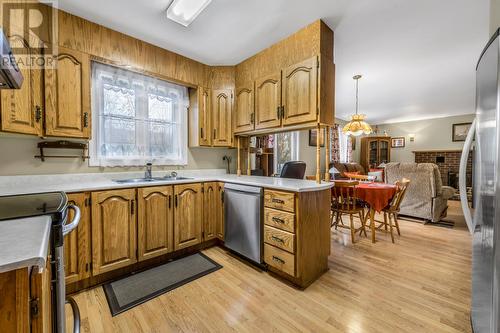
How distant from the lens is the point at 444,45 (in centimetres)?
Result: 248

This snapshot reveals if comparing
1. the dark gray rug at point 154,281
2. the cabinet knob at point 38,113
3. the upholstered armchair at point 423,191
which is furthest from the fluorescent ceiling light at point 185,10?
the upholstered armchair at point 423,191

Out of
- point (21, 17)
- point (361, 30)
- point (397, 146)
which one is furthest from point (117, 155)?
point (397, 146)

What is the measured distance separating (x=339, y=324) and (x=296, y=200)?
2.86ft

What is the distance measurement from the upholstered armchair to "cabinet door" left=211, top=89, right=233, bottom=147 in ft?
10.2

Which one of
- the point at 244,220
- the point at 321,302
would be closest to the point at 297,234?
the point at 321,302

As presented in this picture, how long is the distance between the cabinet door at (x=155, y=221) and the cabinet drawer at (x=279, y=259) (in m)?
1.02

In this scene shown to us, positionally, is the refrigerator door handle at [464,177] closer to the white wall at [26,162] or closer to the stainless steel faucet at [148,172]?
the stainless steel faucet at [148,172]

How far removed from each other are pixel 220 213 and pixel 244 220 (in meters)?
0.47

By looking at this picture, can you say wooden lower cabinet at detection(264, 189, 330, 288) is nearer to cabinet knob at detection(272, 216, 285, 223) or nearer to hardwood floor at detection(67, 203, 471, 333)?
cabinet knob at detection(272, 216, 285, 223)

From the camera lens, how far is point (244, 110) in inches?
109

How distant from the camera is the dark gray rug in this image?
1.61 metres

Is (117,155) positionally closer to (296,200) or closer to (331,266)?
(296,200)

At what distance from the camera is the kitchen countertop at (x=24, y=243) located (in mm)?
487

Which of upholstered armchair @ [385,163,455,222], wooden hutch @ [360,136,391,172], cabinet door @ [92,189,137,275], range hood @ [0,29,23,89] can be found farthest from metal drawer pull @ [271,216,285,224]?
wooden hutch @ [360,136,391,172]
